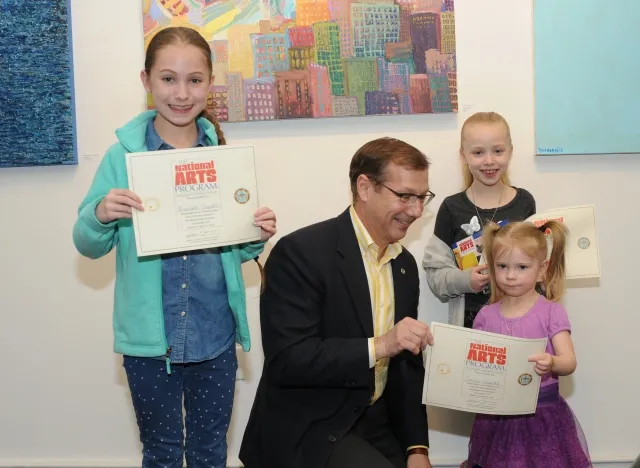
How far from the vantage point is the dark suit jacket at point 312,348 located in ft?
6.89

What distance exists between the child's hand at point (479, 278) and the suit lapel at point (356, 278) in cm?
73

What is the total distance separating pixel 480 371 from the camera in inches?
91.5

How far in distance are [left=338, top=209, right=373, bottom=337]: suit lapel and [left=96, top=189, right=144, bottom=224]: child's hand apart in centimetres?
64

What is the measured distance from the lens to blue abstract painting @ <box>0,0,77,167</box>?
10.8 ft

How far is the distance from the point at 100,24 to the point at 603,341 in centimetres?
284

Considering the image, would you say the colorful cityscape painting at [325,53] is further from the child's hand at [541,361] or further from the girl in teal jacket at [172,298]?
the child's hand at [541,361]

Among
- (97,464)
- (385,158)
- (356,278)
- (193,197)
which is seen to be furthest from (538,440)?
(97,464)

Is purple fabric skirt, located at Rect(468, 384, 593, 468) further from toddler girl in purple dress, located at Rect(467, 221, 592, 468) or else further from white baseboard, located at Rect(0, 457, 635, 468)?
white baseboard, located at Rect(0, 457, 635, 468)

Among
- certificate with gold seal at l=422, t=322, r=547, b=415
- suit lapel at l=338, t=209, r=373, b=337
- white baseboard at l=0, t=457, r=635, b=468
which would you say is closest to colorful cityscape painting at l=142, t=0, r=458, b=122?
suit lapel at l=338, t=209, r=373, b=337

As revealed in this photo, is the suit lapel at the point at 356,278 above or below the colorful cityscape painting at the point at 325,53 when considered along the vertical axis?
below

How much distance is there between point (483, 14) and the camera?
10.8 feet

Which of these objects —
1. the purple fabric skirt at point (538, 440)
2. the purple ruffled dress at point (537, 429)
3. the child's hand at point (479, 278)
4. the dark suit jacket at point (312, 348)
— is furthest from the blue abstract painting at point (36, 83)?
the purple fabric skirt at point (538, 440)

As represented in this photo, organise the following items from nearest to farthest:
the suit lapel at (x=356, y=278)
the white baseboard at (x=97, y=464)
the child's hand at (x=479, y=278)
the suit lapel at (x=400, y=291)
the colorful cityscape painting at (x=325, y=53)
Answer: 1. the suit lapel at (x=356, y=278)
2. the suit lapel at (x=400, y=291)
3. the child's hand at (x=479, y=278)
4. the colorful cityscape painting at (x=325, y=53)
5. the white baseboard at (x=97, y=464)

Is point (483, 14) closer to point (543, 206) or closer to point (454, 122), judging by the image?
point (454, 122)
